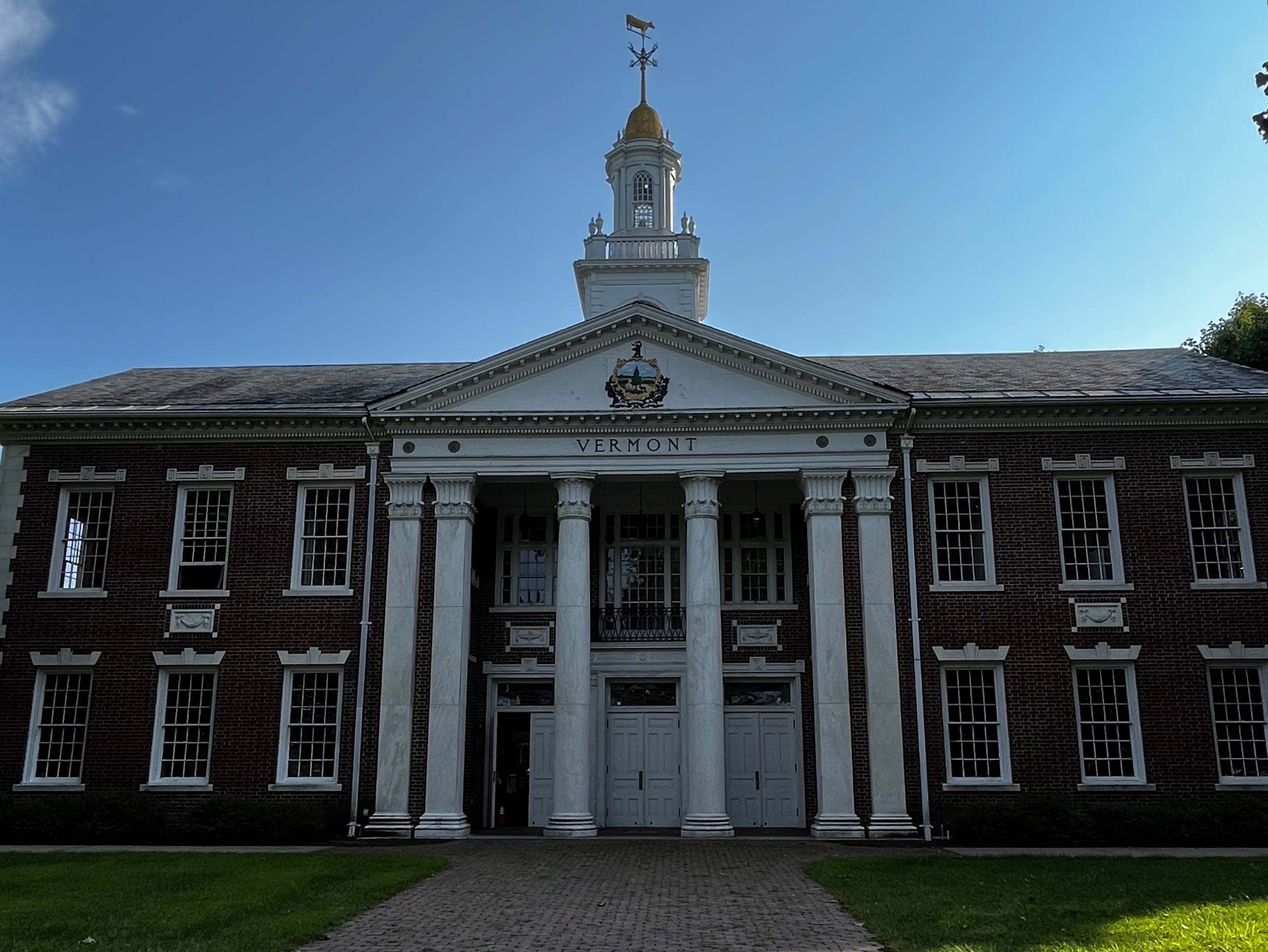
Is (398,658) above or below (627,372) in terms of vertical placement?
below

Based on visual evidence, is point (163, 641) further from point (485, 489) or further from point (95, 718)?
point (485, 489)

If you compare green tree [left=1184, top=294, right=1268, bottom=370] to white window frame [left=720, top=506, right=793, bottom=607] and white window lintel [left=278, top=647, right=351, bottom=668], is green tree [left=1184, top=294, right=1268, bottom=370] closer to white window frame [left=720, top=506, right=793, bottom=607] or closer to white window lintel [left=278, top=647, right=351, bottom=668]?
white window frame [left=720, top=506, right=793, bottom=607]

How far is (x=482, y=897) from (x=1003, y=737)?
11906 millimetres

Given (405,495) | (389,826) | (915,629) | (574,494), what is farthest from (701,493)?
(389,826)

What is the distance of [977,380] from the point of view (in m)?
24.7

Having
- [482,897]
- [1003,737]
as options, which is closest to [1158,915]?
[482,897]

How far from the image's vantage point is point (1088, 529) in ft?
74.4

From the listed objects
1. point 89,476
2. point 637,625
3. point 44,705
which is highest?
point 89,476

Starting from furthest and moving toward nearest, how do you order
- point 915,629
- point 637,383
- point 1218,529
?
1. point 637,383
2. point 1218,529
3. point 915,629

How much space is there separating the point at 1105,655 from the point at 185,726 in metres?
18.4

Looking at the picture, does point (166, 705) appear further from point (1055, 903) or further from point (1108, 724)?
point (1108, 724)

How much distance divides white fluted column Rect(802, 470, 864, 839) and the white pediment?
1.88 metres

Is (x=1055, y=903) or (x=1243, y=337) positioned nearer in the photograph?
(x=1055, y=903)

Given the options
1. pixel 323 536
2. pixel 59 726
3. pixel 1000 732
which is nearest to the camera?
pixel 1000 732
